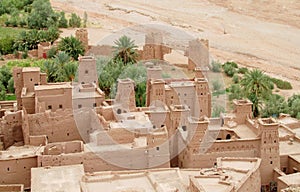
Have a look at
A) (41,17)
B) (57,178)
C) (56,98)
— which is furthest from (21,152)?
(41,17)

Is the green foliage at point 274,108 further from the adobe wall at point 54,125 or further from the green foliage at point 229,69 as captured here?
the adobe wall at point 54,125

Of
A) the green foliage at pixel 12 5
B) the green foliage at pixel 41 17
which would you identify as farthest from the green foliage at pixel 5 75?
the green foliage at pixel 12 5

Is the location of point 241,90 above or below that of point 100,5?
below

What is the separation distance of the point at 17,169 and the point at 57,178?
1.99 m

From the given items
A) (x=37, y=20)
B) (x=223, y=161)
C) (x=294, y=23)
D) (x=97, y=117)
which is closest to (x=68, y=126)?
(x=97, y=117)

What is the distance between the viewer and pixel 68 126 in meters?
26.5

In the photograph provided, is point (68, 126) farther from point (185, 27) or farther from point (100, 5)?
point (100, 5)

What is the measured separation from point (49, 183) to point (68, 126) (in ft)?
15.9

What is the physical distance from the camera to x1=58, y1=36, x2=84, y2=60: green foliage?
42.8 metres

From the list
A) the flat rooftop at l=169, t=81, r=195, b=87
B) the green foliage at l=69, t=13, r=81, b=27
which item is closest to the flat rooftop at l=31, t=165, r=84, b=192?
the flat rooftop at l=169, t=81, r=195, b=87

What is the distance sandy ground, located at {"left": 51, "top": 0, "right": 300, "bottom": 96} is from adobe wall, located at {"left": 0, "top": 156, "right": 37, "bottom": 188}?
2153 centimetres

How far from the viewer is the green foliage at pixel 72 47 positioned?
42.8 metres

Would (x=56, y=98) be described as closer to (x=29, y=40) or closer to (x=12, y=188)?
(x=12, y=188)

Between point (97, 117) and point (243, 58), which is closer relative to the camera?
point (97, 117)
